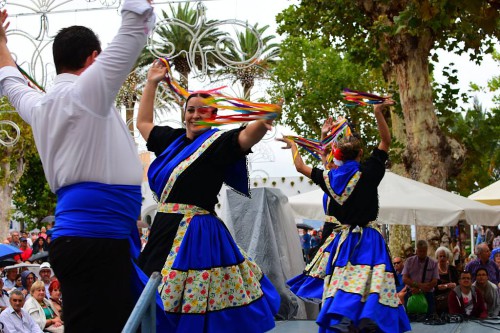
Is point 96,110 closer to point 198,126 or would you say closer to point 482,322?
point 198,126

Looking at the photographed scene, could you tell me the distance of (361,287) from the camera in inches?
248

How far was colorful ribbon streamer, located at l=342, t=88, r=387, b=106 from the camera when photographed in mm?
6344

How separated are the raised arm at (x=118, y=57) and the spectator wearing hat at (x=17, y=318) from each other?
5758 mm

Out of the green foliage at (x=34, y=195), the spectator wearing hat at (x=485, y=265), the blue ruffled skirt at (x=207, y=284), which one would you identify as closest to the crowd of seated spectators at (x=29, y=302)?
the blue ruffled skirt at (x=207, y=284)

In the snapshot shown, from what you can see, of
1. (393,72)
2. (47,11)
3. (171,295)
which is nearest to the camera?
(171,295)

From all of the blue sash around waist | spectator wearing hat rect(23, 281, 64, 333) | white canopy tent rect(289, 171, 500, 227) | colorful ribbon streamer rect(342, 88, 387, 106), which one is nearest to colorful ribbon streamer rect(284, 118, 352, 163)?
colorful ribbon streamer rect(342, 88, 387, 106)

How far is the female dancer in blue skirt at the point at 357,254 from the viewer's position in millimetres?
6285

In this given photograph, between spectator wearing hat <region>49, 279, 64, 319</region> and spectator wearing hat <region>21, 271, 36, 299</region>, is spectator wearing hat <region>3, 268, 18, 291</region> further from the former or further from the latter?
spectator wearing hat <region>49, 279, 64, 319</region>

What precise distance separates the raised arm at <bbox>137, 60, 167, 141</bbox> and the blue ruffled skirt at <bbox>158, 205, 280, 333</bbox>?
0.62m

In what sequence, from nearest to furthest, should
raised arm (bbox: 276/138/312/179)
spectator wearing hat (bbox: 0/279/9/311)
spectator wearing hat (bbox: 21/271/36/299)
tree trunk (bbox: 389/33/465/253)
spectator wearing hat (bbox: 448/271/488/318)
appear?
raised arm (bbox: 276/138/312/179)
spectator wearing hat (bbox: 0/279/9/311)
spectator wearing hat (bbox: 21/271/36/299)
spectator wearing hat (bbox: 448/271/488/318)
tree trunk (bbox: 389/33/465/253)

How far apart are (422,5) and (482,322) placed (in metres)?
5.23

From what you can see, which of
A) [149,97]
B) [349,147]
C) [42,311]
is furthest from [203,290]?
[42,311]

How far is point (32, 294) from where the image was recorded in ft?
30.6

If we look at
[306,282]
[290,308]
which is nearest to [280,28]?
[290,308]
